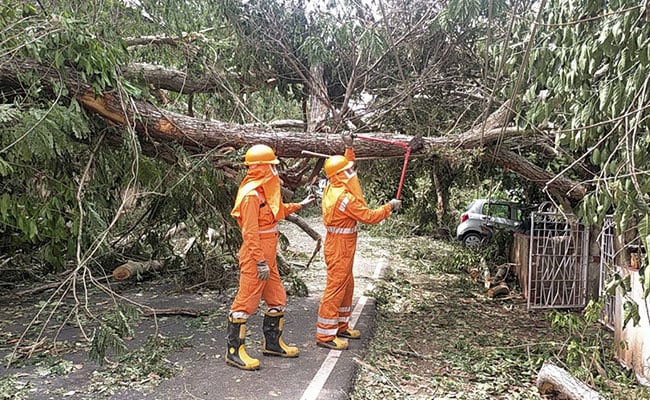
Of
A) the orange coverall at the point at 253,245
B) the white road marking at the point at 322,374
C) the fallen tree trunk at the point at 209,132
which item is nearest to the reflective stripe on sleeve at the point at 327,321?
the white road marking at the point at 322,374

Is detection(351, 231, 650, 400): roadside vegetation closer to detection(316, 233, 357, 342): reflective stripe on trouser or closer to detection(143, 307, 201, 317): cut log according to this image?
detection(316, 233, 357, 342): reflective stripe on trouser

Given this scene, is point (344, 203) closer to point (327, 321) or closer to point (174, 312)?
point (327, 321)

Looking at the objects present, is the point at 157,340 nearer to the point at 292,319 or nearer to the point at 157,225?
the point at 292,319

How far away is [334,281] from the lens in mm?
5836

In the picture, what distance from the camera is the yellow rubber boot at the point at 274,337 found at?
5535mm

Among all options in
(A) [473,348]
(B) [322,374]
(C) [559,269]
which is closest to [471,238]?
(C) [559,269]

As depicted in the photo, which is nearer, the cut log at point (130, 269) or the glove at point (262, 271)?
the glove at point (262, 271)

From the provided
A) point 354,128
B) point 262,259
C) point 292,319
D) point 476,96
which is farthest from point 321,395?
point 476,96

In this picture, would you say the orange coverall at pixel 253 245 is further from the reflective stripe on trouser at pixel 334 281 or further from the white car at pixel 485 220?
the white car at pixel 485 220

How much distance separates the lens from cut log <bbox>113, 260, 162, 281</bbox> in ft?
30.0

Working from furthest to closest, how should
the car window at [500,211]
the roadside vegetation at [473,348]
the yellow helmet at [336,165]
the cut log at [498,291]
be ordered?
the car window at [500,211], the cut log at [498,291], the yellow helmet at [336,165], the roadside vegetation at [473,348]

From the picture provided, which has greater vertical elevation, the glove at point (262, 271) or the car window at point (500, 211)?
the car window at point (500, 211)

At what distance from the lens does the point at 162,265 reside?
9977 millimetres

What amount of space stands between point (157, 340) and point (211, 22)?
504cm
